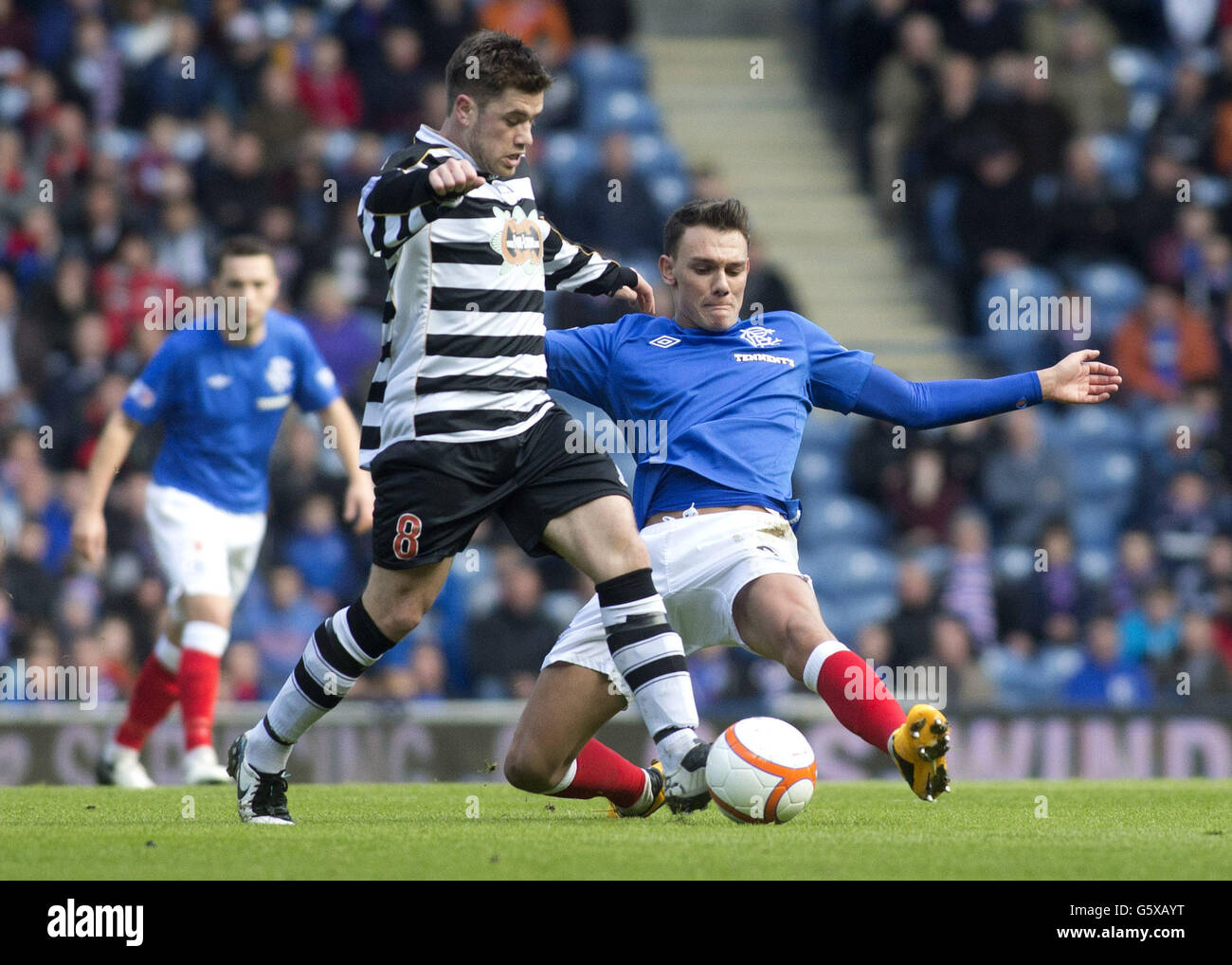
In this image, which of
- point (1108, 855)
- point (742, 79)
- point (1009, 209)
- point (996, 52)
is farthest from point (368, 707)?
point (742, 79)

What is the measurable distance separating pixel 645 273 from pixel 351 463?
540 centimetres

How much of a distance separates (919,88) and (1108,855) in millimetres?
11068

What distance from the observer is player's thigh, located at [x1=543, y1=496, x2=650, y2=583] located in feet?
17.5

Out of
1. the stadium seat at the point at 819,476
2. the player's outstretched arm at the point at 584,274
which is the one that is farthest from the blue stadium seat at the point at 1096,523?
the player's outstretched arm at the point at 584,274

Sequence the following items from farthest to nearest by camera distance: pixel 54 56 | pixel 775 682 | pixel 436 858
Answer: pixel 54 56
pixel 775 682
pixel 436 858

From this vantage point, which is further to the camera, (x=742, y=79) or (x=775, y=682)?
(x=742, y=79)

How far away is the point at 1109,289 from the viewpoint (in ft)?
45.8

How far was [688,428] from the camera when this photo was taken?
238 inches

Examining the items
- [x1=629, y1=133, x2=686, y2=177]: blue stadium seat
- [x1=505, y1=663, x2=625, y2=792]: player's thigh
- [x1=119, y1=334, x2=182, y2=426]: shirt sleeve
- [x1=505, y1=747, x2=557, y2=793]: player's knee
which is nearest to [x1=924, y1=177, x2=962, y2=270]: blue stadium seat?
[x1=629, y1=133, x2=686, y2=177]: blue stadium seat

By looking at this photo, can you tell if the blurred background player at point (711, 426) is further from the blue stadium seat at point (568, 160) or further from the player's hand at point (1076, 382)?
the blue stadium seat at point (568, 160)

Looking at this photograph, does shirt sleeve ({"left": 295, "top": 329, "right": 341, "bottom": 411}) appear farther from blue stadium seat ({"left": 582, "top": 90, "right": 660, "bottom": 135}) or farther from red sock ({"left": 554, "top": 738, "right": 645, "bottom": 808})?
blue stadium seat ({"left": 582, "top": 90, "right": 660, "bottom": 135})

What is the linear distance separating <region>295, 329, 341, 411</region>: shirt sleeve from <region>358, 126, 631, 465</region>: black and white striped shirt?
2.75 m
